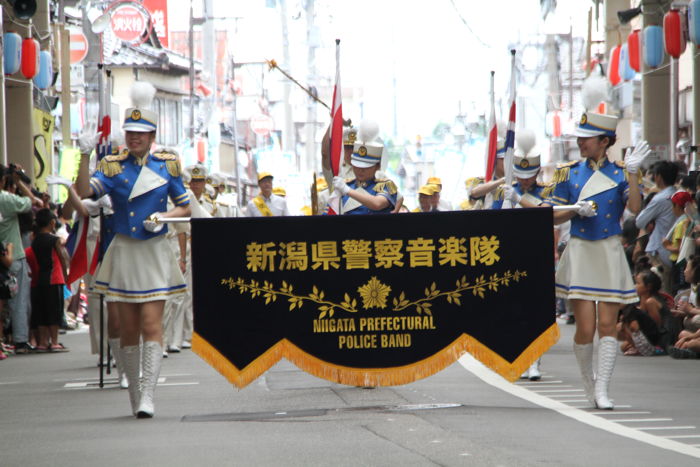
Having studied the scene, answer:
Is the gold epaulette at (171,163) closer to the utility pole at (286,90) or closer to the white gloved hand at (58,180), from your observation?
the white gloved hand at (58,180)

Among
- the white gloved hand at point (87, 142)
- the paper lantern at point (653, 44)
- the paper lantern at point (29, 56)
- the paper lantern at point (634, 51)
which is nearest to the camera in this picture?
the white gloved hand at point (87, 142)

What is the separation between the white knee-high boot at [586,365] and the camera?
32.7 feet

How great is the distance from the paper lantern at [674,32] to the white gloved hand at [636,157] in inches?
471

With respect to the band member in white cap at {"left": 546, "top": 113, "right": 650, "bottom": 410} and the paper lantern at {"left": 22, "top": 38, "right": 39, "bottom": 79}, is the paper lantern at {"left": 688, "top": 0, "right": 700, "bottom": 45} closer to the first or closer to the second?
the band member in white cap at {"left": 546, "top": 113, "right": 650, "bottom": 410}

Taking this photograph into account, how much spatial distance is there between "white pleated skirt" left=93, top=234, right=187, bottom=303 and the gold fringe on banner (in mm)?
546

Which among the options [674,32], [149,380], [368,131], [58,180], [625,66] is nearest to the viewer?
[149,380]

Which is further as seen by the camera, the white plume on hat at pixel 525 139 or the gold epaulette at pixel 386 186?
the white plume on hat at pixel 525 139

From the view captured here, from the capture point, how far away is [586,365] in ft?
32.8

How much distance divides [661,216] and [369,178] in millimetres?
6163

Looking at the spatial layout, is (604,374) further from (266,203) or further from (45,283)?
(45,283)

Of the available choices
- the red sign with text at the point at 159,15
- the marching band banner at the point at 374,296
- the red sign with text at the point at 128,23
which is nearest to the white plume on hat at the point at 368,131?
the marching band banner at the point at 374,296

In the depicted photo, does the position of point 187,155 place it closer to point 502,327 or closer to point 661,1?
point 661,1

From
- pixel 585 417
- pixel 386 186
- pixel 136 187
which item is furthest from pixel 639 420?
pixel 136 187

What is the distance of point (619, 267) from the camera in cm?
1002
